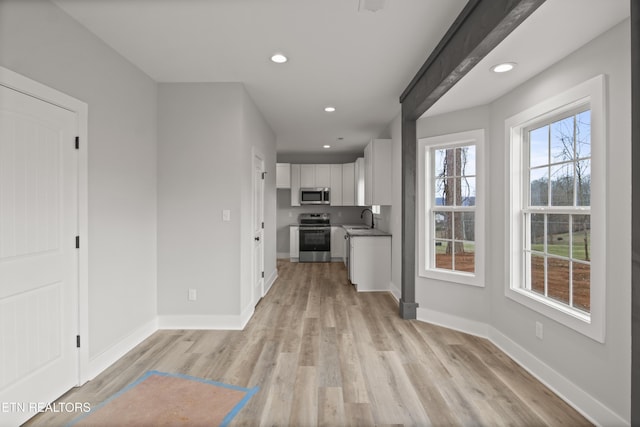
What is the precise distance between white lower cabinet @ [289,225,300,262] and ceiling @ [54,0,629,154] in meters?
4.11

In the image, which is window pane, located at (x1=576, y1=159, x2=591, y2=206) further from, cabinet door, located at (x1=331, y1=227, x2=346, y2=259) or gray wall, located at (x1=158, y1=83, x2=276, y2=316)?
cabinet door, located at (x1=331, y1=227, x2=346, y2=259)

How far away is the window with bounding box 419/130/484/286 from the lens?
10.9 feet

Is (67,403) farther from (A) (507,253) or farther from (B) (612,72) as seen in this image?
(B) (612,72)

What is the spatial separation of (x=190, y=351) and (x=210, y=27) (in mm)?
2621

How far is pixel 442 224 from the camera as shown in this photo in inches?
145

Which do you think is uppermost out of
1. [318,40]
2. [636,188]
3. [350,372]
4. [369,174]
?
[318,40]

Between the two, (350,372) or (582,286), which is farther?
(350,372)

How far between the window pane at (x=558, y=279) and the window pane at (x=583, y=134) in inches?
30.9

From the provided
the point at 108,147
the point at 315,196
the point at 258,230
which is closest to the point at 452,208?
the point at 258,230

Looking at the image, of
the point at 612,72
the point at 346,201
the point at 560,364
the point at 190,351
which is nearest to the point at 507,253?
the point at 560,364

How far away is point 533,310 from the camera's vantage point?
258 cm

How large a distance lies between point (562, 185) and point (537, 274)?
775 millimetres

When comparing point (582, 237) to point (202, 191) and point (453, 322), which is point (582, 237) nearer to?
point (453, 322)

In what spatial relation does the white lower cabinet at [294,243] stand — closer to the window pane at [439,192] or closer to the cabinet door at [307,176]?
the cabinet door at [307,176]
